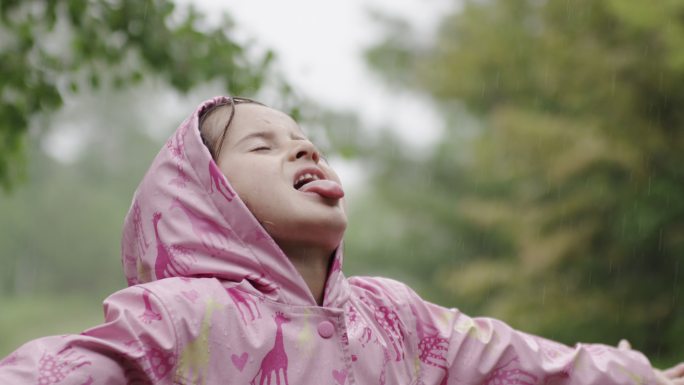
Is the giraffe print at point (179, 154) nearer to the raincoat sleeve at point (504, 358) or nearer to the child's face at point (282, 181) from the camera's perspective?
the child's face at point (282, 181)

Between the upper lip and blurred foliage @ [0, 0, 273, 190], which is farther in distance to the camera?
blurred foliage @ [0, 0, 273, 190]

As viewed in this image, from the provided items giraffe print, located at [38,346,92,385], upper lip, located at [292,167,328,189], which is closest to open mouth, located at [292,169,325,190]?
upper lip, located at [292,167,328,189]

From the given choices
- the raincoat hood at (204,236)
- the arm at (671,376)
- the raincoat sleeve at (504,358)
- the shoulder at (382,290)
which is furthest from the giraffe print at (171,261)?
the arm at (671,376)

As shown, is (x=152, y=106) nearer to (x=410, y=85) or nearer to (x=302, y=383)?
(x=410, y=85)

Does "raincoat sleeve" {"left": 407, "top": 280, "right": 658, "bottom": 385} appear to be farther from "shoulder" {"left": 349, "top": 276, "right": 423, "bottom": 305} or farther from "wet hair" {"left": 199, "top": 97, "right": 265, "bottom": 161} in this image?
"wet hair" {"left": 199, "top": 97, "right": 265, "bottom": 161}

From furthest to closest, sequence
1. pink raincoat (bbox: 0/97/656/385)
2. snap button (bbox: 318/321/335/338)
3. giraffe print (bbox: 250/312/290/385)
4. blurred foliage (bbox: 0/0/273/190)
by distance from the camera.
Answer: blurred foliage (bbox: 0/0/273/190) → snap button (bbox: 318/321/335/338) → giraffe print (bbox: 250/312/290/385) → pink raincoat (bbox: 0/97/656/385)

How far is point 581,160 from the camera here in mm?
11156

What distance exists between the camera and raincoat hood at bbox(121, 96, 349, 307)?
2.17 m

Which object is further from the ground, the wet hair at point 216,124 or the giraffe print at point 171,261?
the wet hair at point 216,124

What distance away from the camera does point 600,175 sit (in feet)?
38.8

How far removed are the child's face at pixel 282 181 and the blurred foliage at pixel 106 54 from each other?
261 centimetres

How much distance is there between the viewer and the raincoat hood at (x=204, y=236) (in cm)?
217

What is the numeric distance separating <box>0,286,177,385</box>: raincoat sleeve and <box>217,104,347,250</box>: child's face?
0.40 meters

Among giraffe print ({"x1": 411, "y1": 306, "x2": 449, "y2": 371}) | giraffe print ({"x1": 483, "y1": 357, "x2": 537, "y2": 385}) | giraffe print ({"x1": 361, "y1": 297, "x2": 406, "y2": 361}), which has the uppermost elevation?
giraffe print ({"x1": 361, "y1": 297, "x2": 406, "y2": 361})
